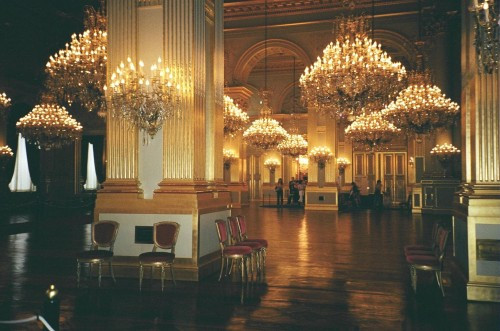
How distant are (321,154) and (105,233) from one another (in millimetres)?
12029

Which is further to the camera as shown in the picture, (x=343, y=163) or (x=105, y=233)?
(x=343, y=163)

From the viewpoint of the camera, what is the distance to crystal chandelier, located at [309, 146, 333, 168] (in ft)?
55.8

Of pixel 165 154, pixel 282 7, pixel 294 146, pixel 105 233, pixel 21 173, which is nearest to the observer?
pixel 105 233

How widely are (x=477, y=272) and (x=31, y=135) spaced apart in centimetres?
1197

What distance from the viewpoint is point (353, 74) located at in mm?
9000

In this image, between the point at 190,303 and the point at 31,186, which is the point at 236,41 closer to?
the point at 31,186

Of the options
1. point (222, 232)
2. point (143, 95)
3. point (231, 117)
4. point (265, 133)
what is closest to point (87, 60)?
point (143, 95)

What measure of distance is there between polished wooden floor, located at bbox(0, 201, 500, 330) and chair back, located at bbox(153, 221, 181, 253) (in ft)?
1.69

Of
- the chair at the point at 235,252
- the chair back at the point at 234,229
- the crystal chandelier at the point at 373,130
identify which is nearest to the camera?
the chair at the point at 235,252

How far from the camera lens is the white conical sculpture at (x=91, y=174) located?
864 inches

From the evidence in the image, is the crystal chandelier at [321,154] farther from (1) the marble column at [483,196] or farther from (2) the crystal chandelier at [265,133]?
(1) the marble column at [483,196]

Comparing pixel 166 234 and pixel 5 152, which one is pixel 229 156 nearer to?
pixel 5 152

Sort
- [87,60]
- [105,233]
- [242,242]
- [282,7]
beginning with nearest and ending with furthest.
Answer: [105,233]
[242,242]
[87,60]
[282,7]

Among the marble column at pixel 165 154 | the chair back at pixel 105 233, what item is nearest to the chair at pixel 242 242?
the marble column at pixel 165 154
